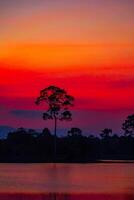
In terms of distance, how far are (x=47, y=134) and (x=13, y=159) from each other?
553cm

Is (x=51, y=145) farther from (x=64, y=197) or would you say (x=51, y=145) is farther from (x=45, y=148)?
(x=64, y=197)

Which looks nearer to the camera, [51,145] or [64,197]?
[64,197]

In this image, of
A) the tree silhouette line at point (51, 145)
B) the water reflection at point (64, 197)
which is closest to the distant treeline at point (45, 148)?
the tree silhouette line at point (51, 145)

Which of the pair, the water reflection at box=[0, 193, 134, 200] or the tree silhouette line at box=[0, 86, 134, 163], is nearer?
the water reflection at box=[0, 193, 134, 200]

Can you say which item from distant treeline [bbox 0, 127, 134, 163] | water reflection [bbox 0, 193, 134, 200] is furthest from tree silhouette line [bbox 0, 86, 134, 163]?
water reflection [bbox 0, 193, 134, 200]

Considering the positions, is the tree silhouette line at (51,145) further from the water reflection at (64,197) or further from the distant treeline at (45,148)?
the water reflection at (64,197)

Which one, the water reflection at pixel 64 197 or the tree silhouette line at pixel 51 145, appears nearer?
the water reflection at pixel 64 197

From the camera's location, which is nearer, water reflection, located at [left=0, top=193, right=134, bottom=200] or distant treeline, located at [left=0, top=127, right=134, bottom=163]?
water reflection, located at [left=0, top=193, right=134, bottom=200]

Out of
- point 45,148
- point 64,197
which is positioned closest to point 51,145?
point 45,148

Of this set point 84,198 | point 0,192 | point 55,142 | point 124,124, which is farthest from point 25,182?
point 124,124

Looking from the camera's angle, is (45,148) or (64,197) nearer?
(64,197)

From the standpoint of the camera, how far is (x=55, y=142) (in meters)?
66.1

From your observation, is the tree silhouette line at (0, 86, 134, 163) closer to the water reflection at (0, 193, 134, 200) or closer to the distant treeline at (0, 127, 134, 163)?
the distant treeline at (0, 127, 134, 163)

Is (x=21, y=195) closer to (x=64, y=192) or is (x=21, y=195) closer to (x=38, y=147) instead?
(x=64, y=192)
